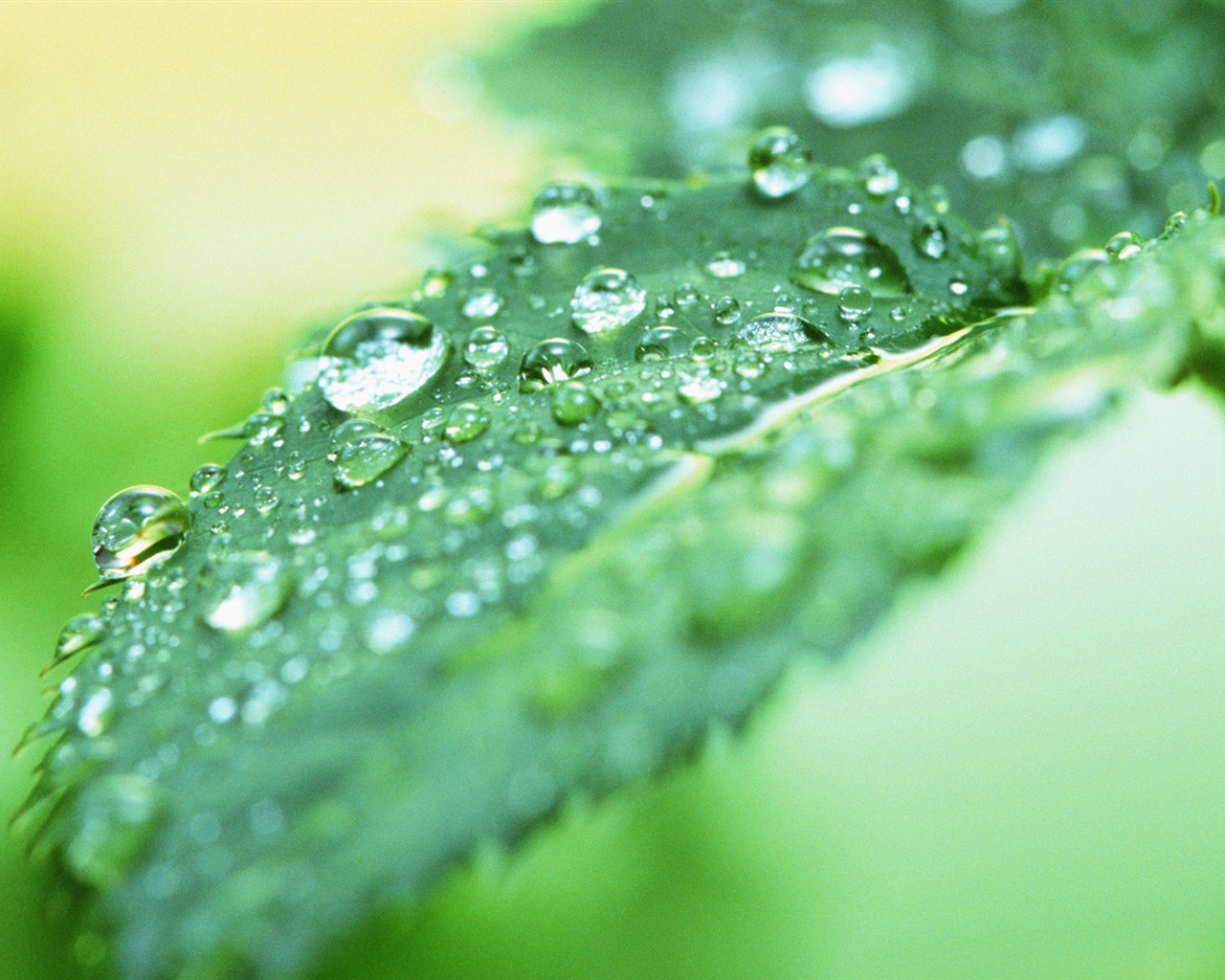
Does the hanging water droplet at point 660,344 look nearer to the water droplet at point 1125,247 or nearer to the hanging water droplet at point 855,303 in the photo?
the hanging water droplet at point 855,303

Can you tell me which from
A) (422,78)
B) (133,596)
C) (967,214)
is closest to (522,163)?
(422,78)

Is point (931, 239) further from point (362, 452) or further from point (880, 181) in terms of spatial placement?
point (362, 452)

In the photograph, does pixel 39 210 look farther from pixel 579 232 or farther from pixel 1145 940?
pixel 1145 940

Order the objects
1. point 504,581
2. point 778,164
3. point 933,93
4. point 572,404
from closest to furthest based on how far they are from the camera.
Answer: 1. point 504,581
2. point 572,404
3. point 778,164
4. point 933,93

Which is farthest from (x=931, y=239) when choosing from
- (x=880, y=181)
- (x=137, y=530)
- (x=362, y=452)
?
(x=137, y=530)

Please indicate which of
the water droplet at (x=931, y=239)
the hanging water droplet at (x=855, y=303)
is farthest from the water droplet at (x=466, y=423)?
the water droplet at (x=931, y=239)

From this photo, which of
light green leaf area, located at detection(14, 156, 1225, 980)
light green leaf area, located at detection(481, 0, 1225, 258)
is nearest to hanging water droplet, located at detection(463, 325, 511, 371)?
light green leaf area, located at detection(14, 156, 1225, 980)
